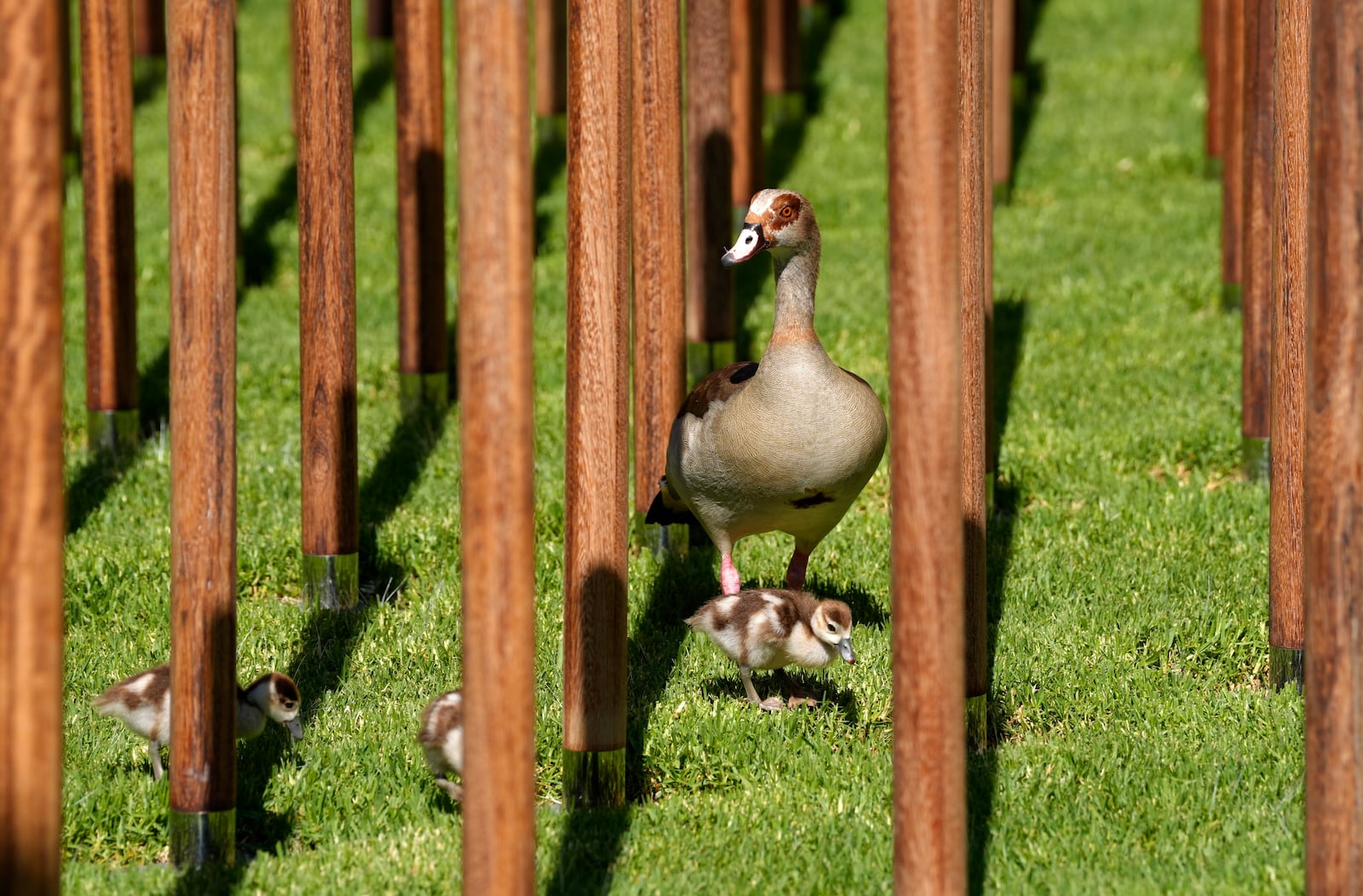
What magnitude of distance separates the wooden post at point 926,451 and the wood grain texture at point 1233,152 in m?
6.95

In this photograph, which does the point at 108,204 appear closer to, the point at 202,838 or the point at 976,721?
the point at 202,838

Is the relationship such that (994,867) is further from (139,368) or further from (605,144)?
(139,368)

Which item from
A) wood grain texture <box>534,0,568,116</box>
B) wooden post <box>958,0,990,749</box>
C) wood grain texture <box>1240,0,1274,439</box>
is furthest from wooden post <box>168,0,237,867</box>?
wood grain texture <box>534,0,568,116</box>

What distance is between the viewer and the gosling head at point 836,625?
569cm

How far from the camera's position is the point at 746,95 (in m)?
11.3

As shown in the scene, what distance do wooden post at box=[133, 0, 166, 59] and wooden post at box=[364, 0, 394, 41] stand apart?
5.74 feet

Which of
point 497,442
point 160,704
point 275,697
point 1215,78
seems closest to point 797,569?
point 275,697

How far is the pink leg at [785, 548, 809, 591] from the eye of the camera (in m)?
6.79

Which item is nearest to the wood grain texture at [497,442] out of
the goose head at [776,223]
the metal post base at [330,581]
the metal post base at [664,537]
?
the goose head at [776,223]

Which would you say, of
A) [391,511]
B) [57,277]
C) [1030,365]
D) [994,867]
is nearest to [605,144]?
[57,277]

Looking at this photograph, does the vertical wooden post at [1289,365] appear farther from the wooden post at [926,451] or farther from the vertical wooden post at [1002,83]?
the vertical wooden post at [1002,83]

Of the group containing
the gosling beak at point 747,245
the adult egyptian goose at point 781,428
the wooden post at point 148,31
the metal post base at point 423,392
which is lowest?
the metal post base at point 423,392

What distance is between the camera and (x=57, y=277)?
326 centimetres

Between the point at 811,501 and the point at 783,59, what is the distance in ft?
30.9
